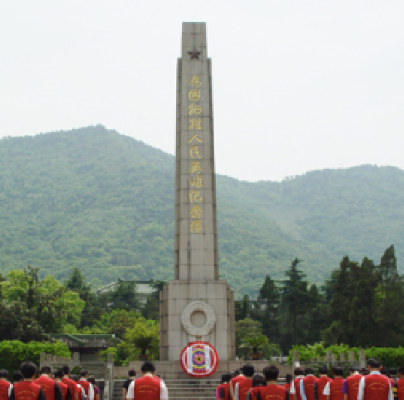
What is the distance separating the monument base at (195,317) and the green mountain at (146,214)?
75371 mm

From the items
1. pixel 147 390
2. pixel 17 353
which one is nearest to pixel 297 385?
pixel 147 390

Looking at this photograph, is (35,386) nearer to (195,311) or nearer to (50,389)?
(50,389)

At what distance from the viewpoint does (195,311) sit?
22516 millimetres

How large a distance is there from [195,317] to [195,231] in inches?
114

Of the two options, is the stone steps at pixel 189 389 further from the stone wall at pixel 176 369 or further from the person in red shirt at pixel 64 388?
the person in red shirt at pixel 64 388

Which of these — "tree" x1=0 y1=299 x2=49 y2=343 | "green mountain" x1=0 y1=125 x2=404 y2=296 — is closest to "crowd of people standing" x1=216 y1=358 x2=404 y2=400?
"tree" x1=0 y1=299 x2=49 y2=343

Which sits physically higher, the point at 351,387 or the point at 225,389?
the point at 351,387

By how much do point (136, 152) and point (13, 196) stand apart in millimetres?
47590

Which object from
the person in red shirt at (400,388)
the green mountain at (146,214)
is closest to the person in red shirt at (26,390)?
the person in red shirt at (400,388)

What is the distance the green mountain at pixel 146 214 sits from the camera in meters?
108

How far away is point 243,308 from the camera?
5775 centimetres

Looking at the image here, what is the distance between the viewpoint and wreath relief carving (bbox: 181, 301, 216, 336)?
22312 millimetres

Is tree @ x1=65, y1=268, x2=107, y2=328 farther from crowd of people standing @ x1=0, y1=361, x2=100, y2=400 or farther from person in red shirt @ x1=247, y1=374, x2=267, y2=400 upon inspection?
person in red shirt @ x1=247, y1=374, x2=267, y2=400

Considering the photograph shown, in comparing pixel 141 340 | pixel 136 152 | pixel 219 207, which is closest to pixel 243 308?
pixel 141 340
